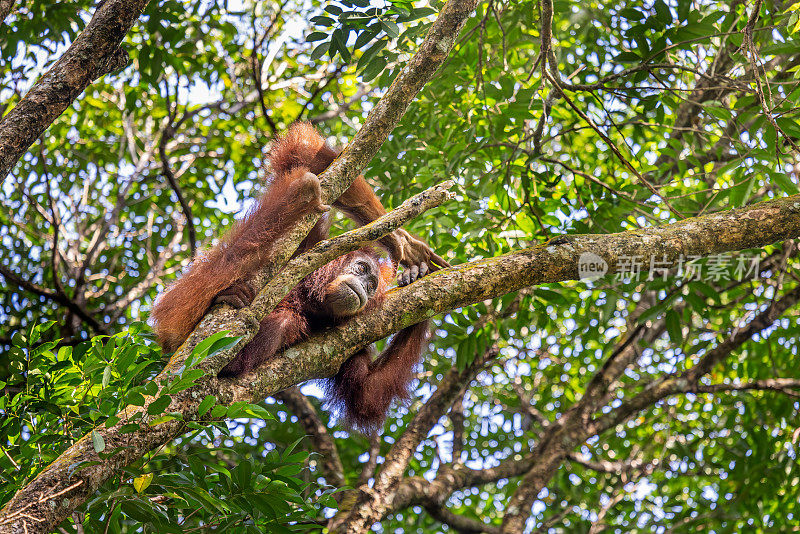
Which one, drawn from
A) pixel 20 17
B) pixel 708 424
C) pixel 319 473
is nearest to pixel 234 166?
pixel 20 17

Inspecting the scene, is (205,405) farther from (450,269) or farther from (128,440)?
(450,269)

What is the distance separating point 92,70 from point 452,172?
78.6 inches

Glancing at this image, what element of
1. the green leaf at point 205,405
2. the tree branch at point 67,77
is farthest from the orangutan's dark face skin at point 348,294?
the tree branch at point 67,77

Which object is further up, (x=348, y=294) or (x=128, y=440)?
(x=348, y=294)

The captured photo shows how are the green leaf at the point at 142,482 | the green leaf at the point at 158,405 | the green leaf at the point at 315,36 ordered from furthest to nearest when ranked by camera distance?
1. the green leaf at the point at 315,36
2. the green leaf at the point at 142,482
3. the green leaf at the point at 158,405

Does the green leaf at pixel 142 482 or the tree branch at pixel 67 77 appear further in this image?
the tree branch at pixel 67 77

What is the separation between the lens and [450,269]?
9.11ft

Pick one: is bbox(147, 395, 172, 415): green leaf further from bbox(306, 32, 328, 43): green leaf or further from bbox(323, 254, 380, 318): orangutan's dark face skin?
bbox(306, 32, 328, 43): green leaf

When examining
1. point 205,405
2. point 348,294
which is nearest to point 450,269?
point 348,294

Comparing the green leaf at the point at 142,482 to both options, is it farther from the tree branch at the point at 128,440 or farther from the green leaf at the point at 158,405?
the green leaf at the point at 158,405

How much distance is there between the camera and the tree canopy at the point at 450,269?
2.23 metres

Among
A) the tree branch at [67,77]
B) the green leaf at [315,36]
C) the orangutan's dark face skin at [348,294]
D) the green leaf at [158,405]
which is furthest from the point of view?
the green leaf at [315,36]

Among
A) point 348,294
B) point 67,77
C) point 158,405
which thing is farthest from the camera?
point 348,294

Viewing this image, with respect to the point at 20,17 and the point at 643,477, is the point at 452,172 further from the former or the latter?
the point at 643,477
